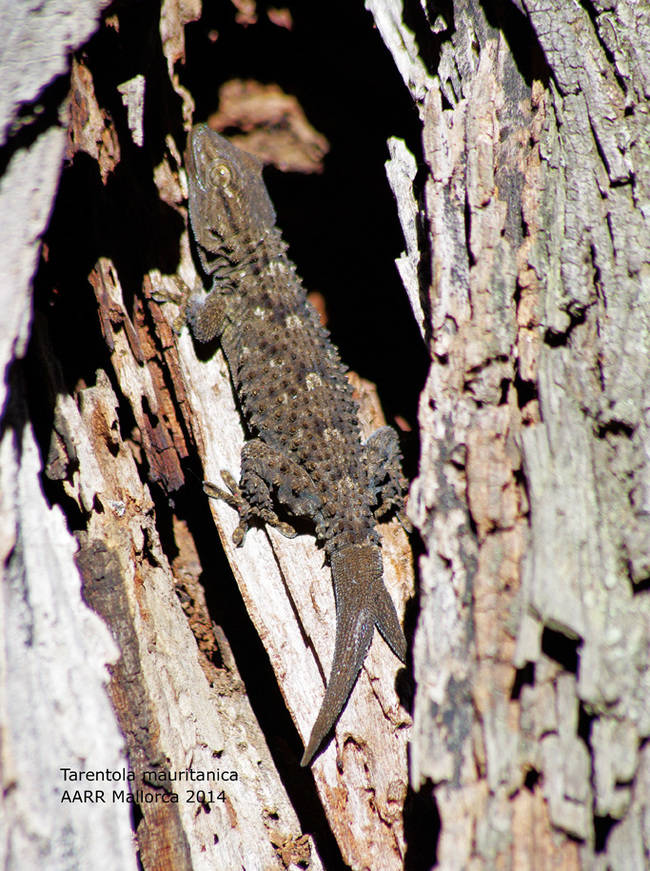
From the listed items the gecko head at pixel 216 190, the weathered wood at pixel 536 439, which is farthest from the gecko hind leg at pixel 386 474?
the gecko head at pixel 216 190

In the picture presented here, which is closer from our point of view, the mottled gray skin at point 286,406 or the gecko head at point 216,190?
the mottled gray skin at point 286,406

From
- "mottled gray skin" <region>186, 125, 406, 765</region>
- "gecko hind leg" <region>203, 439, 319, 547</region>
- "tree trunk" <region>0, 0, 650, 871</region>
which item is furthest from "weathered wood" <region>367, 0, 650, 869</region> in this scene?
"gecko hind leg" <region>203, 439, 319, 547</region>

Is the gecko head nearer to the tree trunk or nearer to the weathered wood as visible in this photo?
the tree trunk

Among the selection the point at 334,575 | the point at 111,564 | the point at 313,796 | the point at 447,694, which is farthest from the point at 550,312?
the point at 313,796

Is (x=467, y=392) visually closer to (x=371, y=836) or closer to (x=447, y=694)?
(x=447, y=694)

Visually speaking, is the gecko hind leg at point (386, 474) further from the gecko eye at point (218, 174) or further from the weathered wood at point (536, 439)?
the gecko eye at point (218, 174)

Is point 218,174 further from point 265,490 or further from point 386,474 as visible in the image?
→ point 386,474

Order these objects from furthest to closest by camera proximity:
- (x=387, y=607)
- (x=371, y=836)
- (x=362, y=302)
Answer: (x=362, y=302), (x=387, y=607), (x=371, y=836)
